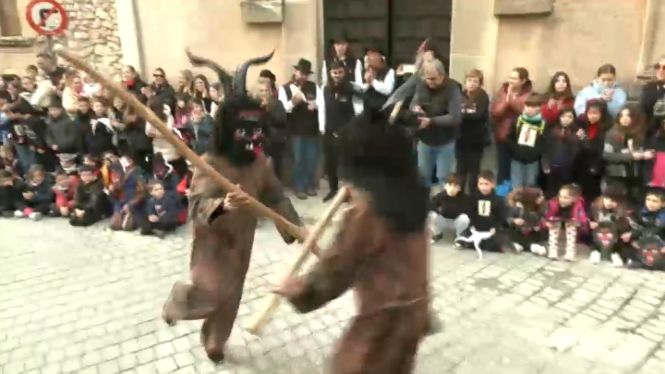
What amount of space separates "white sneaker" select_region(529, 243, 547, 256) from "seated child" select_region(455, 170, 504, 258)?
1.06ft

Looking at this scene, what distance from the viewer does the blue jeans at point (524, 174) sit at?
6656 mm

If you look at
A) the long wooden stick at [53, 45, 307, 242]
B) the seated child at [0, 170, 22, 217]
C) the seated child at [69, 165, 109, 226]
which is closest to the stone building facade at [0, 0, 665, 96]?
the seated child at [69, 165, 109, 226]

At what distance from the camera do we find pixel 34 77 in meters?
10.1

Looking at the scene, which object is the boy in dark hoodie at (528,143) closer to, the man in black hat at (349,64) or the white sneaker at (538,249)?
the white sneaker at (538,249)

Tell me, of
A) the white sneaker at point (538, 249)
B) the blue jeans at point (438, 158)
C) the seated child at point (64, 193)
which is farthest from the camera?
the seated child at point (64, 193)

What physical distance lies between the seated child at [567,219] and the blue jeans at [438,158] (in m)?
1.24

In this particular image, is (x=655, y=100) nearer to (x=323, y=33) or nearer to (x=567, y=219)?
(x=567, y=219)

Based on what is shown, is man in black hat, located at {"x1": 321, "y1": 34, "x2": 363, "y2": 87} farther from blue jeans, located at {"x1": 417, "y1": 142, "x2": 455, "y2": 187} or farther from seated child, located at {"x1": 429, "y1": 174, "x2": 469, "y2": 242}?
seated child, located at {"x1": 429, "y1": 174, "x2": 469, "y2": 242}

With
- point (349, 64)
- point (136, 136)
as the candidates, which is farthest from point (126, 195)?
point (349, 64)

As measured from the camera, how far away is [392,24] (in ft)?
28.6

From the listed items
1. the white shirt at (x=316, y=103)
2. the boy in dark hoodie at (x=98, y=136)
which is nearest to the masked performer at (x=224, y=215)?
the white shirt at (x=316, y=103)

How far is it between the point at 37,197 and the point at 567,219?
641 centimetres

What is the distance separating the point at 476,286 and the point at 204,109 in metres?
4.29

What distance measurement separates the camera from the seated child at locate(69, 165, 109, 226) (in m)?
7.48
